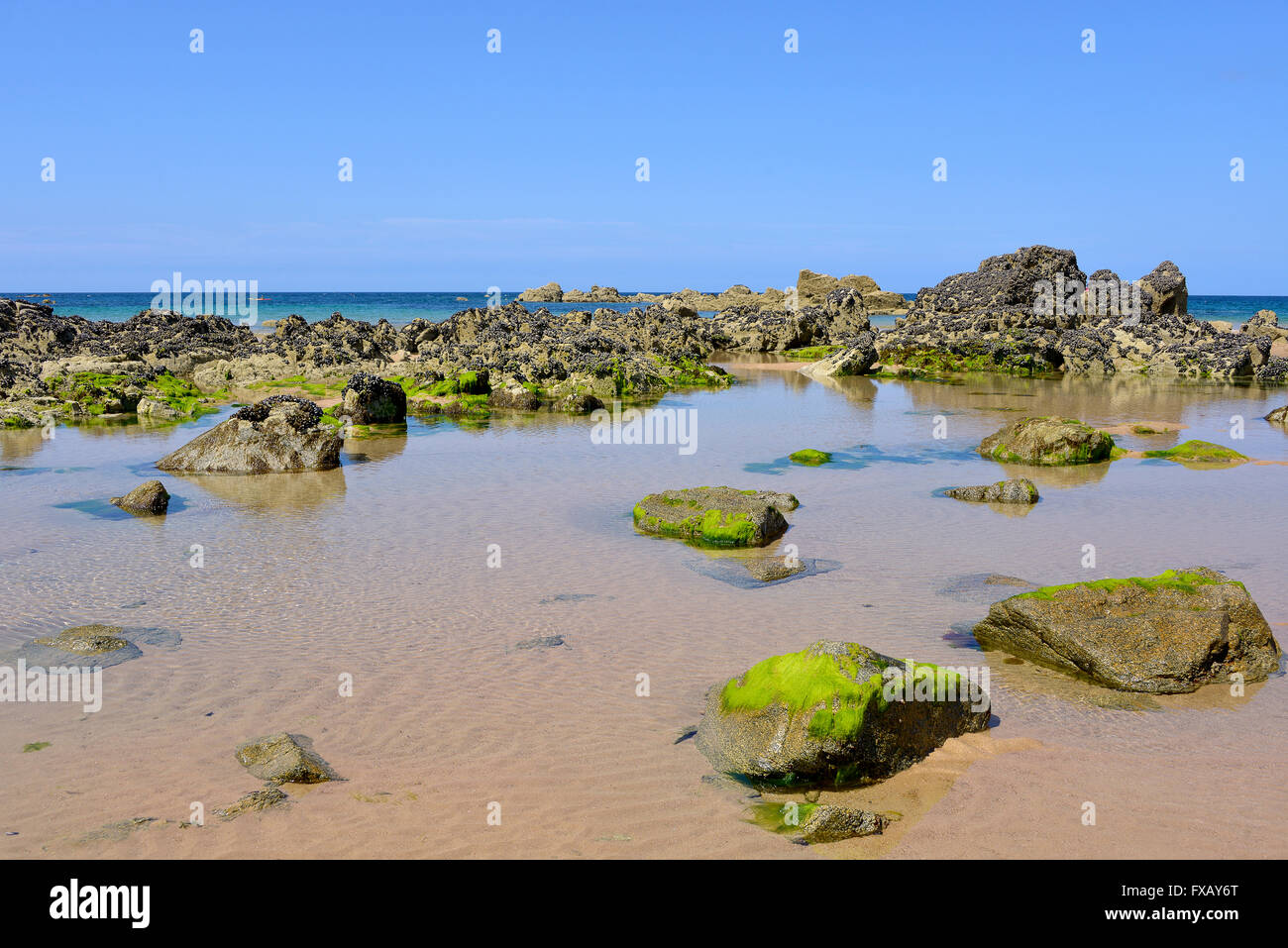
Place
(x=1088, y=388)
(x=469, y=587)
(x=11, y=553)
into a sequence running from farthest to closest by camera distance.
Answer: (x=1088, y=388), (x=11, y=553), (x=469, y=587)

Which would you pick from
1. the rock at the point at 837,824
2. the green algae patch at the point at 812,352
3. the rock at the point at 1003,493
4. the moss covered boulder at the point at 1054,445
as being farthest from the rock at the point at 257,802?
the green algae patch at the point at 812,352

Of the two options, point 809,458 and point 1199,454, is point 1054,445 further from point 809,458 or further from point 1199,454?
point 809,458

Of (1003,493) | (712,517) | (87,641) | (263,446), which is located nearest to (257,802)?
(87,641)

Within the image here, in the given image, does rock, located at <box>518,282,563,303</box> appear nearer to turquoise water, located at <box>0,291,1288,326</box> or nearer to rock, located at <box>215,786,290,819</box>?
turquoise water, located at <box>0,291,1288,326</box>

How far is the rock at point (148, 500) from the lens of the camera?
655 inches

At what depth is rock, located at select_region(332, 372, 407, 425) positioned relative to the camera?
2794cm

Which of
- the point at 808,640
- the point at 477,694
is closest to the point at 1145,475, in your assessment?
the point at 808,640

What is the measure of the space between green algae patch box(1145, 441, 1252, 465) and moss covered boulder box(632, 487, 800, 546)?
38.3 feet

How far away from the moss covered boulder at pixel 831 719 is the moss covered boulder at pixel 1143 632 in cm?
195

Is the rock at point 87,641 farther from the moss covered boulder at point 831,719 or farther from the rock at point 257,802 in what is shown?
the moss covered boulder at point 831,719
